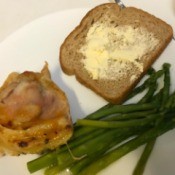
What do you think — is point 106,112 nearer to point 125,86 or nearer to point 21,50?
point 125,86

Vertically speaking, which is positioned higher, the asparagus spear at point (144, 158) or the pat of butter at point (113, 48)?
the pat of butter at point (113, 48)

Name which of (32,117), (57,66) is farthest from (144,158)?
(57,66)

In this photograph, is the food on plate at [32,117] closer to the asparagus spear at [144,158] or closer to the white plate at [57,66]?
the white plate at [57,66]

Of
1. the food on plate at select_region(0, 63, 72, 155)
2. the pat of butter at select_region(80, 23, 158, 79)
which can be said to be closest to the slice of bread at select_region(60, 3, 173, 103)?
the pat of butter at select_region(80, 23, 158, 79)

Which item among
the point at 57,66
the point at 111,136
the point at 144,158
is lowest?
the point at 144,158

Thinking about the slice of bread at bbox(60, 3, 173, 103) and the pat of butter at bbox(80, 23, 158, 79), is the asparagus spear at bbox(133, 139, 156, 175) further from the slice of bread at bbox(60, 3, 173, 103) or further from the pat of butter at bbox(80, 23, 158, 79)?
the pat of butter at bbox(80, 23, 158, 79)

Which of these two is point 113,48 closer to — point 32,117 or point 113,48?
point 113,48

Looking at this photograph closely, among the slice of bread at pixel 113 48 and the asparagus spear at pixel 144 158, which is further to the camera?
the slice of bread at pixel 113 48

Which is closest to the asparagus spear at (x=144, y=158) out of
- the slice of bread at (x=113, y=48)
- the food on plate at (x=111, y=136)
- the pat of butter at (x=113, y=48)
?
the food on plate at (x=111, y=136)
